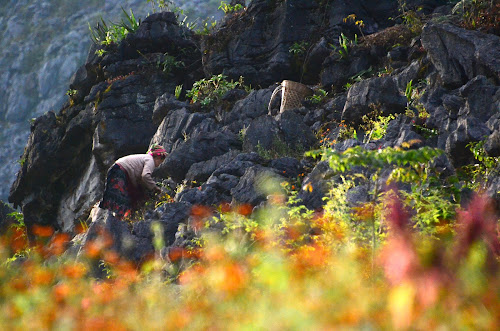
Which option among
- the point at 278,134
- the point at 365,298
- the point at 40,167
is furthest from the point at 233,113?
the point at 365,298

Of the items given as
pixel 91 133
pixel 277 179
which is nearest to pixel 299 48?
pixel 91 133

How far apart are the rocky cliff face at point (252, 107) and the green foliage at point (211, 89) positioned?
221mm

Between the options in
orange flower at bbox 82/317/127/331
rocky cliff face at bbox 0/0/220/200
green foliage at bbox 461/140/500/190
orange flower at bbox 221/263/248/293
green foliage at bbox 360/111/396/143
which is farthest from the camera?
rocky cliff face at bbox 0/0/220/200

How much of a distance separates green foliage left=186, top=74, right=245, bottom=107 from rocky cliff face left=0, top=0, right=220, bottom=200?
4210 centimetres

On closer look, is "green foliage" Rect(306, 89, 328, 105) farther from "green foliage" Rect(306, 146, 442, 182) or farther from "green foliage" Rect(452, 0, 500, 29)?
"green foliage" Rect(306, 146, 442, 182)

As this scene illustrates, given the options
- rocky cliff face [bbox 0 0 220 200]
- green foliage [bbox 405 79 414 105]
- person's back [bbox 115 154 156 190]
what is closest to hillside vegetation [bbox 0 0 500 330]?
green foliage [bbox 405 79 414 105]

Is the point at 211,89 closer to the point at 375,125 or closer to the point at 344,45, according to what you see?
the point at 344,45

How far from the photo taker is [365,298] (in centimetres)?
312

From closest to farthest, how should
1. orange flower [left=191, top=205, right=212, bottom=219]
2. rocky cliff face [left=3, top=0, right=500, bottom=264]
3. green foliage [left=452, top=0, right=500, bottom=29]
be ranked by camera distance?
1. orange flower [left=191, top=205, right=212, bottom=219]
2. rocky cliff face [left=3, top=0, right=500, bottom=264]
3. green foliage [left=452, top=0, right=500, bottom=29]

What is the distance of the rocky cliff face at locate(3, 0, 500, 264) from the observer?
8977 mm

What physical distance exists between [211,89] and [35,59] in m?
47.9

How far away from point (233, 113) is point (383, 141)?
5.42 metres

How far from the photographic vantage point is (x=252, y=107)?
45.8ft

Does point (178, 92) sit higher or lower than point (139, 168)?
lower
